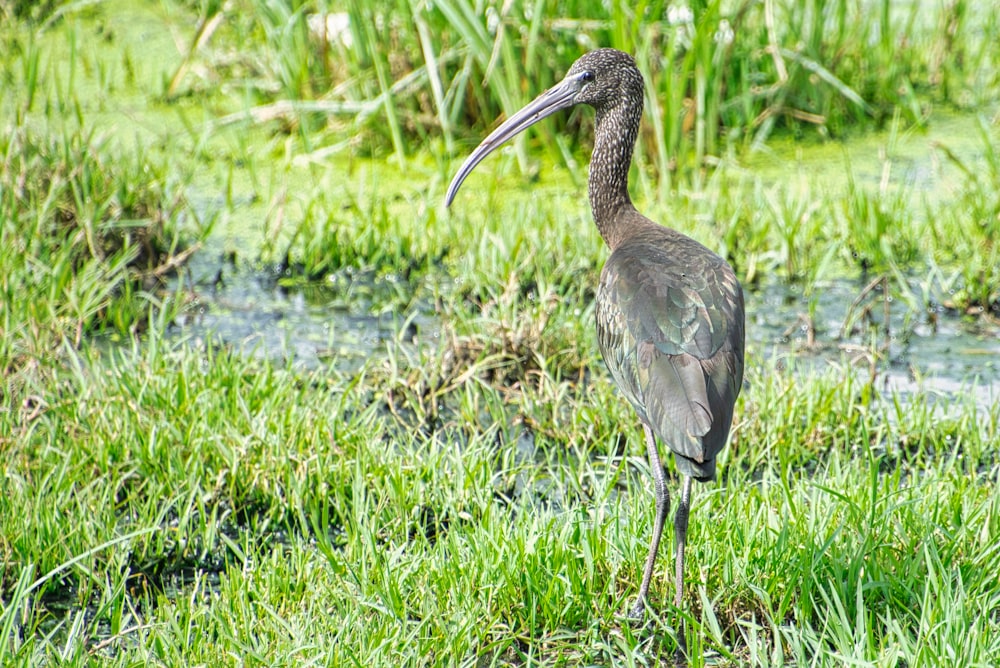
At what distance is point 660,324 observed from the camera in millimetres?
2998

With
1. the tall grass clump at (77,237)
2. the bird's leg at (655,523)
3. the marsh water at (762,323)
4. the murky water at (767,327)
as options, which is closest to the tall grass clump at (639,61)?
the marsh water at (762,323)

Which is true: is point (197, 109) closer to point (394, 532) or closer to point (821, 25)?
point (821, 25)

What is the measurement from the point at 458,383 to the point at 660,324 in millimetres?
1259

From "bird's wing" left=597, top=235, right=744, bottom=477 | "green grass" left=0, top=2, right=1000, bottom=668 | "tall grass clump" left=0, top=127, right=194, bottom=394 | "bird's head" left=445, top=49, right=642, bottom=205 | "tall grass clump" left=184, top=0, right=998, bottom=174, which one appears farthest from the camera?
"tall grass clump" left=184, top=0, right=998, bottom=174

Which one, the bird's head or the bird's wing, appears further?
the bird's head

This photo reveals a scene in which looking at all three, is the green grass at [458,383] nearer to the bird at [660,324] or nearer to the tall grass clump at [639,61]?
the tall grass clump at [639,61]

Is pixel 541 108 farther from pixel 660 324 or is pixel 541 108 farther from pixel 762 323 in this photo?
pixel 762 323

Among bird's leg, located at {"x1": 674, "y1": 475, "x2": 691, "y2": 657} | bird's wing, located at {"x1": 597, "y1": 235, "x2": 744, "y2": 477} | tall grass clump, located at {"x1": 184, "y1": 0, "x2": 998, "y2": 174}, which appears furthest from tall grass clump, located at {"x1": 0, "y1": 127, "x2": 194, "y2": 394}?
bird's leg, located at {"x1": 674, "y1": 475, "x2": 691, "y2": 657}

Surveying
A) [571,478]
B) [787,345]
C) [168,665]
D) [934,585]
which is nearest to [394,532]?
[571,478]

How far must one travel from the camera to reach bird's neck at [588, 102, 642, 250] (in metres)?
3.65

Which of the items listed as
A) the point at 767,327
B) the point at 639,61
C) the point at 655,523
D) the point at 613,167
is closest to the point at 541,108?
the point at 613,167

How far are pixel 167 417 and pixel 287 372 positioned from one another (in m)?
0.44

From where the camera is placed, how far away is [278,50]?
19.8ft

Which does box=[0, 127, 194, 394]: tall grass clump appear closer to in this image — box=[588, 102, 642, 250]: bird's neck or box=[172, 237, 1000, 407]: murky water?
box=[172, 237, 1000, 407]: murky water
